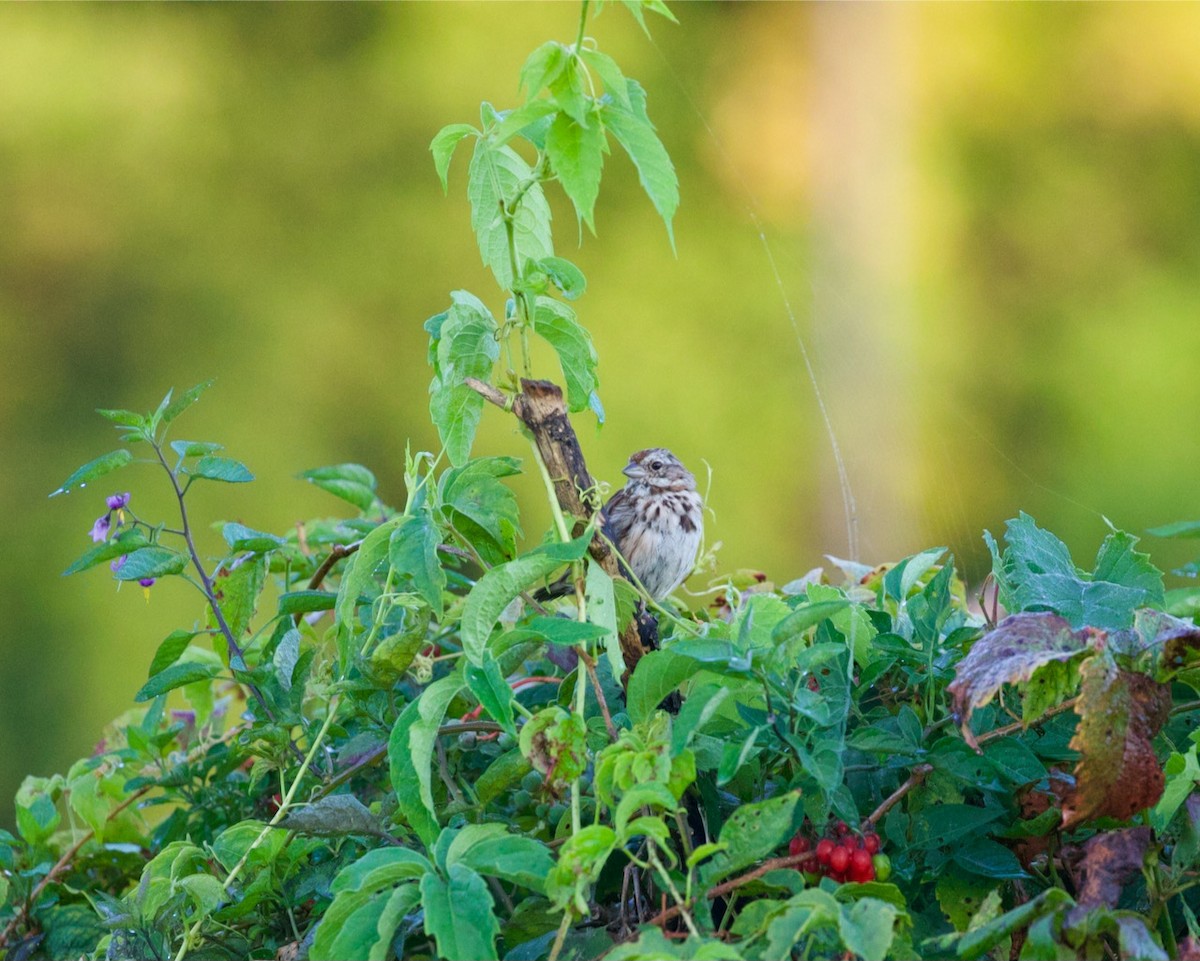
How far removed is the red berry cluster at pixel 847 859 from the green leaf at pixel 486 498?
310 mm

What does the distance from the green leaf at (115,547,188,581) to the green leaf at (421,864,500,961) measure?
55 centimetres

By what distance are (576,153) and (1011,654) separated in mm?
401

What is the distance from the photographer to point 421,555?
871mm

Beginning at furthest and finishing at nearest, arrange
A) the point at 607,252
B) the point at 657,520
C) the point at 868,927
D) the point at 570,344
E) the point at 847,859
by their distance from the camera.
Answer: the point at 607,252
the point at 657,520
the point at 570,344
the point at 847,859
the point at 868,927

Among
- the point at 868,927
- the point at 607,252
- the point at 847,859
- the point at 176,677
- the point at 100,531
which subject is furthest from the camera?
the point at 607,252

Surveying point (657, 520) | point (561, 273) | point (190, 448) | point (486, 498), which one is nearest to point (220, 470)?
point (190, 448)

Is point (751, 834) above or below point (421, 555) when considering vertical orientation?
below

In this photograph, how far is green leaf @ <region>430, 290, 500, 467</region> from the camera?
0.91 meters

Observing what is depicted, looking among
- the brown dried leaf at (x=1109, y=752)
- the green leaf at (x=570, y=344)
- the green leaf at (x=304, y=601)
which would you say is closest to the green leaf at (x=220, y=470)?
the green leaf at (x=304, y=601)

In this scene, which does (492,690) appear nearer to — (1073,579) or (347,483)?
(1073,579)

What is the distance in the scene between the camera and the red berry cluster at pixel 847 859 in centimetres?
82

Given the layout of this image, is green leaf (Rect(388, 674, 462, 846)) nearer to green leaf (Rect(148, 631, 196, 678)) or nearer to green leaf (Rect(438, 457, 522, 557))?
green leaf (Rect(438, 457, 522, 557))

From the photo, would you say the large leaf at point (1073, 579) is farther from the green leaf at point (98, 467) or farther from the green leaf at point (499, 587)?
the green leaf at point (98, 467)

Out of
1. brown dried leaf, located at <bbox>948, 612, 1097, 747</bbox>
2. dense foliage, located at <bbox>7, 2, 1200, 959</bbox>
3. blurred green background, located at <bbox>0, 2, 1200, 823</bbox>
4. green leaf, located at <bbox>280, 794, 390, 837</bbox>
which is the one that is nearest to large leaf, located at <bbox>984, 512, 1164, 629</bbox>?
dense foliage, located at <bbox>7, 2, 1200, 959</bbox>
